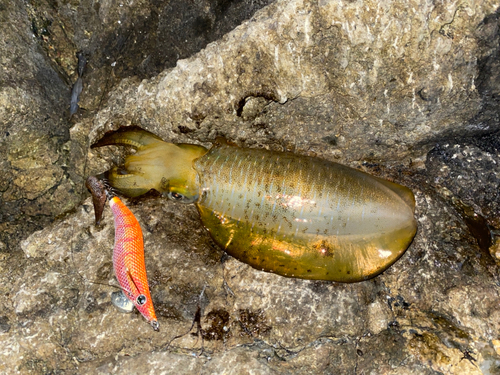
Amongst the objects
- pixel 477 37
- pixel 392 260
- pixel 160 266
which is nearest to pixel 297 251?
pixel 392 260

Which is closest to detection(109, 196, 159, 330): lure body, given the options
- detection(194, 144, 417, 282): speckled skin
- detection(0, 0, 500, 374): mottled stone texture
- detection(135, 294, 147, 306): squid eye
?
detection(135, 294, 147, 306): squid eye

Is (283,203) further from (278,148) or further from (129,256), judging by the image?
(129,256)

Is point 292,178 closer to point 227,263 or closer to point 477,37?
point 227,263


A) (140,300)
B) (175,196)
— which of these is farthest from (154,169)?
(140,300)

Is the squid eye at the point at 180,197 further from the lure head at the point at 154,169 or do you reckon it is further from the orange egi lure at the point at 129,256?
the orange egi lure at the point at 129,256

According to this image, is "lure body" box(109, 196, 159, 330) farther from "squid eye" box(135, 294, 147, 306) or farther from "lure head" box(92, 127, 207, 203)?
"lure head" box(92, 127, 207, 203)

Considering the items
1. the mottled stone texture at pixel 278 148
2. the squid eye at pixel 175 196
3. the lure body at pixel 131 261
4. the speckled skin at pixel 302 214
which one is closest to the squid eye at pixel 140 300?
the lure body at pixel 131 261
